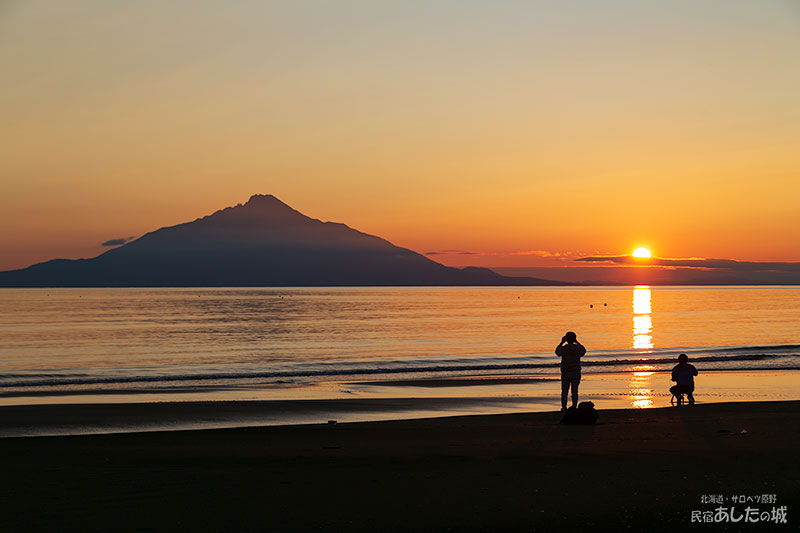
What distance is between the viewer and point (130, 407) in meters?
25.0

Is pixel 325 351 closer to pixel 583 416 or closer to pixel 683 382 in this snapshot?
pixel 683 382

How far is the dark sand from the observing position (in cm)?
929

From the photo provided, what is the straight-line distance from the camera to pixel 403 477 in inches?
465

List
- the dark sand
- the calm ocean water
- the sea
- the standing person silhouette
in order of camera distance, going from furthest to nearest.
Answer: the calm ocean water < the sea < the standing person silhouette < the dark sand

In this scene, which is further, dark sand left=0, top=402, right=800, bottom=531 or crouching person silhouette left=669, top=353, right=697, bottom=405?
crouching person silhouette left=669, top=353, right=697, bottom=405

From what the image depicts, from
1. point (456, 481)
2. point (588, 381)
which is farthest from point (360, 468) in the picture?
point (588, 381)

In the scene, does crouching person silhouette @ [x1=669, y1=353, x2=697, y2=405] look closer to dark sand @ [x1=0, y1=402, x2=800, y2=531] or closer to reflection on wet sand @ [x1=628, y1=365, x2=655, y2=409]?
reflection on wet sand @ [x1=628, y1=365, x2=655, y2=409]

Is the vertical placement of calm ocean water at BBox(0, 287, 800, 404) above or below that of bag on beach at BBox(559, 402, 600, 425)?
below

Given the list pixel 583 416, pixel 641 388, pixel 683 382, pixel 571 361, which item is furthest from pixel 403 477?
pixel 641 388

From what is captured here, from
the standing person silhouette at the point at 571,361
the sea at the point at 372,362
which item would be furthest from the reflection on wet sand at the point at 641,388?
the standing person silhouette at the point at 571,361

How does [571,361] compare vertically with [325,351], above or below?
above

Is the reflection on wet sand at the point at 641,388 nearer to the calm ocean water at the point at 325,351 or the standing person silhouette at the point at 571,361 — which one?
the calm ocean water at the point at 325,351

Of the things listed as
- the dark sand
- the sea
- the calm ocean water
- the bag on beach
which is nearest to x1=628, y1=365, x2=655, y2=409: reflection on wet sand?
the sea

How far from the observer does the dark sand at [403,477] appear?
366 inches
